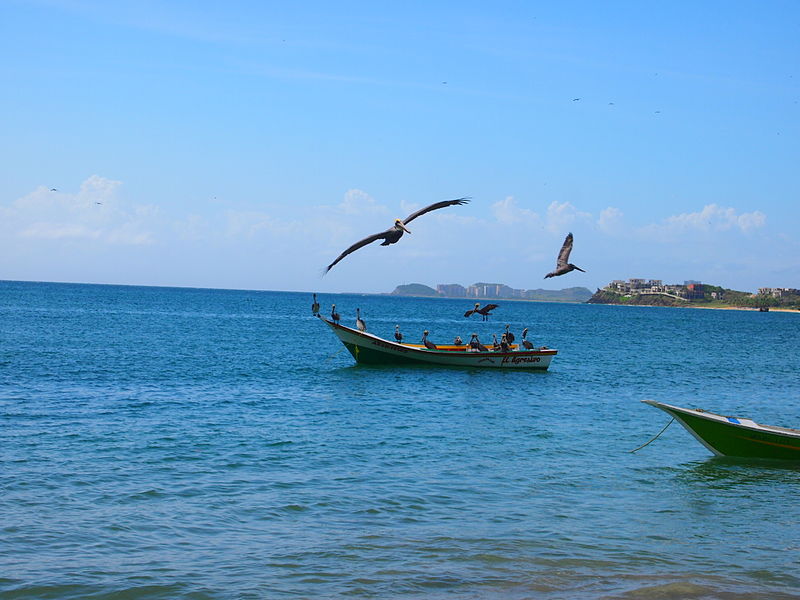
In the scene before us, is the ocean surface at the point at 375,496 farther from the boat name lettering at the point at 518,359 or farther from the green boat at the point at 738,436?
the boat name lettering at the point at 518,359

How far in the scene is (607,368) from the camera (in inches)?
1688

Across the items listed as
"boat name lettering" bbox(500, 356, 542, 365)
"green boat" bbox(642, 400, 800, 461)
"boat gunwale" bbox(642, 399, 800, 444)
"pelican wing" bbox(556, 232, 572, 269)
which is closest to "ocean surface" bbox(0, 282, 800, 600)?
"green boat" bbox(642, 400, 800, 461)

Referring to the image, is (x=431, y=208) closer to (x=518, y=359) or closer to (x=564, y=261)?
(x=564, y=261)

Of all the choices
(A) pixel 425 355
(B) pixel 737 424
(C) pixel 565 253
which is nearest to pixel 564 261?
(C) pixel 565 253

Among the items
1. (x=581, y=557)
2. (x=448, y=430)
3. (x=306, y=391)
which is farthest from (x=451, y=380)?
(x=581, y=557)

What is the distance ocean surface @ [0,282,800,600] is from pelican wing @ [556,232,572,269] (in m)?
4.51

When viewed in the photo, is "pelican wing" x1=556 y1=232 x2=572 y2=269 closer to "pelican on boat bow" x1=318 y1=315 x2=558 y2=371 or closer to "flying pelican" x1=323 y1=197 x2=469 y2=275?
"flying pelican" x1=323 y1=197 x2=469 y2=275

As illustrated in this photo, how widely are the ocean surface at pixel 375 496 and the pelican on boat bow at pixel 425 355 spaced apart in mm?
6570

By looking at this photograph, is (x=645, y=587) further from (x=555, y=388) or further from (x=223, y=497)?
(x=555, y=388)

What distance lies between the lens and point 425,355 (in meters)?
37.3

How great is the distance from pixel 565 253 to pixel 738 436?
647 cm

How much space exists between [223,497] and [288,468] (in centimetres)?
258

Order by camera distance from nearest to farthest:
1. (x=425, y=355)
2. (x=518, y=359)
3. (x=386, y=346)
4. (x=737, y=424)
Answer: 1. (x=737, y=424)
2. (x=425, y=355)
3. (x=386, y=346)
4. (x=518, y=359)

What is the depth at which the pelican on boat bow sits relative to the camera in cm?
3725
